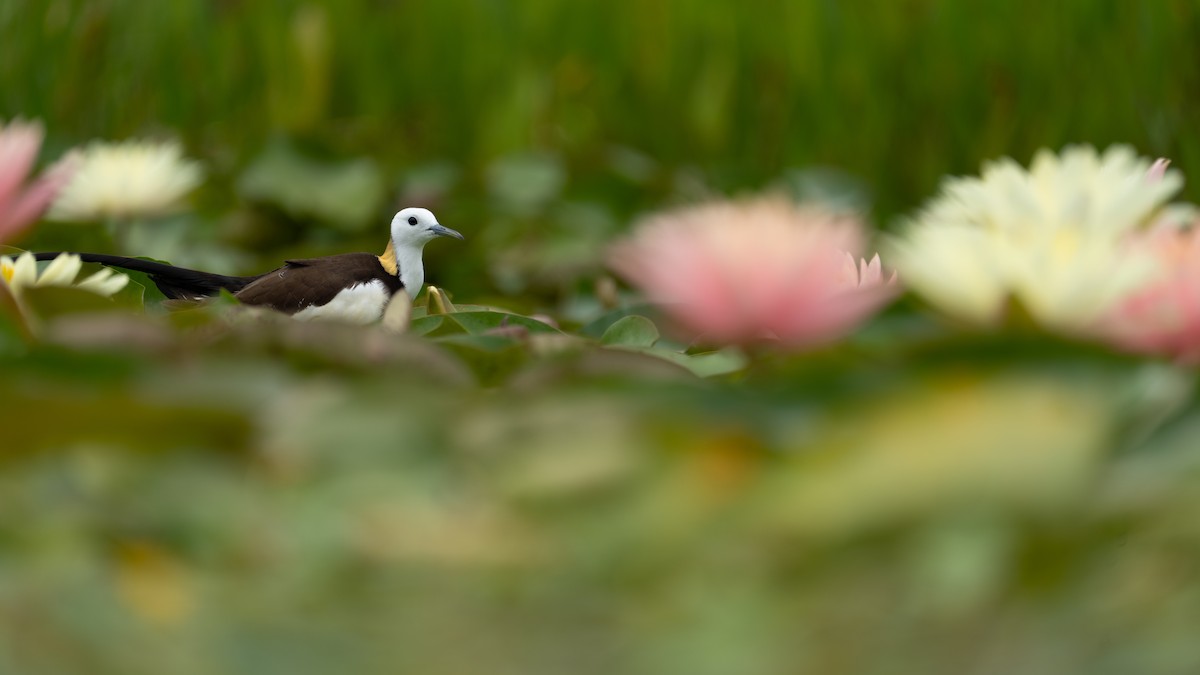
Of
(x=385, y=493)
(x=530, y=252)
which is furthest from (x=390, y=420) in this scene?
(x=530, y=252)

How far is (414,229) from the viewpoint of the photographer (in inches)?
46.3

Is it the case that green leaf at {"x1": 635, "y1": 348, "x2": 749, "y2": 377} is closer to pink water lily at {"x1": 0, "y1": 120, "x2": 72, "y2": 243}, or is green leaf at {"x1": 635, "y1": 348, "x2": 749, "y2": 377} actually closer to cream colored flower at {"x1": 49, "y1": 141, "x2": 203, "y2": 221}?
pink water lily at {"x1": 0, "y1": 120, "x2": 72, "y2": 243}

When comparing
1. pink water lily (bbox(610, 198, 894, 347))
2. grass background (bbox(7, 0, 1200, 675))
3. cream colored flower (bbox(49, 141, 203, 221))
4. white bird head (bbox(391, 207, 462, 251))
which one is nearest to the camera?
grass background (bbox(7, 0, 1200, 675))

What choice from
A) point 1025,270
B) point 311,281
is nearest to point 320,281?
point 311,281

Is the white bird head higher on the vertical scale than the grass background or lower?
higher

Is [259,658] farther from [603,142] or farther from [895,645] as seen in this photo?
[603,142]

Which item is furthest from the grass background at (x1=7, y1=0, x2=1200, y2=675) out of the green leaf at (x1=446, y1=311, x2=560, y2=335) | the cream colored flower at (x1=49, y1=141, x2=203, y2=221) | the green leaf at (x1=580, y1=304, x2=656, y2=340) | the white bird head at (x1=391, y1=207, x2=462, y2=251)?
the cream colored flower at (x1=49, y1=141, x2=203, y2=221)

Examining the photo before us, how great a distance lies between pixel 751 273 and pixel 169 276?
0.54 metres

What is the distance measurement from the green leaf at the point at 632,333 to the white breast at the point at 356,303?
→ 8.2 inches

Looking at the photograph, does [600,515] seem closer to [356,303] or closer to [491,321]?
[491,321]

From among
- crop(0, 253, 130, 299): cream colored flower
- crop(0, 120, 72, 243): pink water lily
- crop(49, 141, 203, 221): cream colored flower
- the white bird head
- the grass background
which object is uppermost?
crop(49, 141, 203, 221): cream colored flower

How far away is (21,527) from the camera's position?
347 mm

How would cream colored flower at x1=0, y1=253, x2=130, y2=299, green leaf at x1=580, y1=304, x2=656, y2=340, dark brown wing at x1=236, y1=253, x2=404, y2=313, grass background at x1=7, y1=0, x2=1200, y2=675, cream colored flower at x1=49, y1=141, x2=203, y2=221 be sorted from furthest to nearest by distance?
cream colored flower at x1=49, y1=141, x2=203, y2=221
dark brown wing at x1=236, y1=253, x2=404, y2=313
green leaf at x1=580, y1=304, x2=656, y2=340
cream colored flower at x1=0, y1=253, x2=130, y2=299
grass background at x1=7, y1=0, x2=1200, y2=675

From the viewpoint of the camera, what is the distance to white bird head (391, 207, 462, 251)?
1.16 meters
